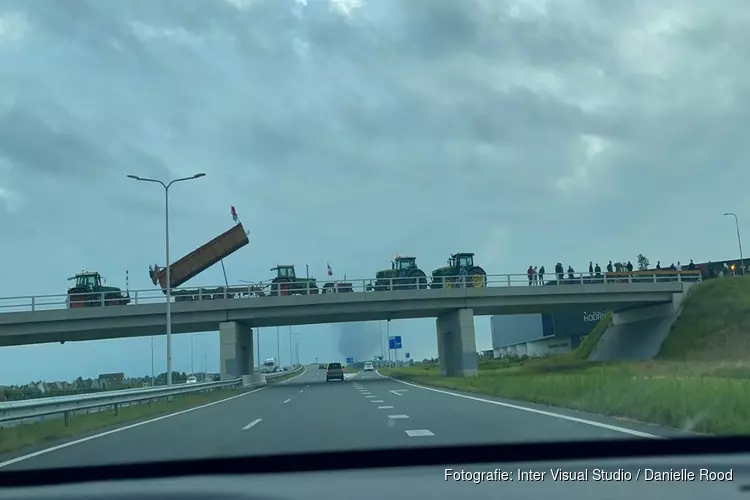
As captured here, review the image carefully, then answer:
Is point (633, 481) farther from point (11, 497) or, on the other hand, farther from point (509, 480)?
point (11, 497)

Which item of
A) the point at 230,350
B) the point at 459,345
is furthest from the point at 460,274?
the point at 230,350

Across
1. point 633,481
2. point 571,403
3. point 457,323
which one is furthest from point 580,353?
point 633,481

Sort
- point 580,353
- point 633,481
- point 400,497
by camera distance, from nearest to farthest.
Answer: point 400,497
point 633,481
point 580,353

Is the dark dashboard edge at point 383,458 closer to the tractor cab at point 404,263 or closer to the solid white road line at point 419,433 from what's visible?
the solid white road line at point 419,433

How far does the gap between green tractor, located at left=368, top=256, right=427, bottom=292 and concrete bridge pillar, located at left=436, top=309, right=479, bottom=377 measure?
3146mm

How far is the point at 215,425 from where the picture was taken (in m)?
15.1

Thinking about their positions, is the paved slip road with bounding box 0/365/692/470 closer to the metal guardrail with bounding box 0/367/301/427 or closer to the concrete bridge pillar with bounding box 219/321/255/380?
the metal guardrail with bounding box 0/367/301/427

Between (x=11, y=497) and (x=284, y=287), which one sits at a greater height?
(x=284, y=287)

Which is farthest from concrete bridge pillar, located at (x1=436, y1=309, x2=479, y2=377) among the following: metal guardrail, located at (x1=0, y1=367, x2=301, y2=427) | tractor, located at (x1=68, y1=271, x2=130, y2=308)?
metal guardrail, located at (x1=0, y1=367, x2=301, y2=427)

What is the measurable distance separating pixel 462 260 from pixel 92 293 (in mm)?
23006

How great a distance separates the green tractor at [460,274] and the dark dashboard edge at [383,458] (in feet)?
131

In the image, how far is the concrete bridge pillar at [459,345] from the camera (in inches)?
1811

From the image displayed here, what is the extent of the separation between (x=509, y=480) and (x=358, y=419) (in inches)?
376

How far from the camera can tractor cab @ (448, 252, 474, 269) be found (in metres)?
50.9
